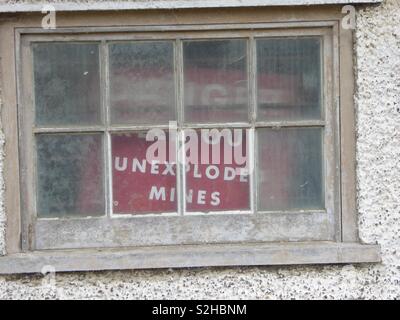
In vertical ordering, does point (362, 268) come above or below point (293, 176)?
below

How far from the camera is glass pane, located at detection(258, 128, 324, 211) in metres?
2.88

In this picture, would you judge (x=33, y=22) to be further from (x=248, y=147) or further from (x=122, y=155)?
(x=248, y=147)

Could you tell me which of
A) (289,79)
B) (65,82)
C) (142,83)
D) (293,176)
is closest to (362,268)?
(293,176)

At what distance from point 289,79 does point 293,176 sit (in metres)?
0.39

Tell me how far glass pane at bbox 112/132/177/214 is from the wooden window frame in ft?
0.16

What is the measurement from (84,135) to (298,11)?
3.18 ft

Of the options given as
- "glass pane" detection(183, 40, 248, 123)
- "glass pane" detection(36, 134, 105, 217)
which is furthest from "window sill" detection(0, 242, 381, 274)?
"glass pane" detection(183, 40, 248, 123)

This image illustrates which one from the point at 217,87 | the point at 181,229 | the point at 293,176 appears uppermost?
the point at 217,87

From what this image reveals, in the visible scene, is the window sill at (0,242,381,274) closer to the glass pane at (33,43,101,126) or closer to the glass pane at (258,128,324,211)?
the glass pane at (258,128,324,211)

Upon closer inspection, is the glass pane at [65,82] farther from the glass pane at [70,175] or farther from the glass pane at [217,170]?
the glass pane at [217,170]

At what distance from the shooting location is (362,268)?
283 centimetres

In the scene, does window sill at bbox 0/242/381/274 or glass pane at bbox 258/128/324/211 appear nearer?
window sill at bbox 0/242/381/274

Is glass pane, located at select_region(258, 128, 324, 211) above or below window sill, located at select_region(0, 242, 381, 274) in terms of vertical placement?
above

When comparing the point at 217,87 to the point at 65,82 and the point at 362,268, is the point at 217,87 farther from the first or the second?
the point at 362,268
